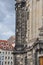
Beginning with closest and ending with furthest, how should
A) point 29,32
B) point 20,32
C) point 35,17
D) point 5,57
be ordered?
1. point 35,17
2. point 29,32
3. point 20,32
4. point 5,57

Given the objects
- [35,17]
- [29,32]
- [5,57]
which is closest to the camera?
[35,17]

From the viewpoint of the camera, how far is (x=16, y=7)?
34.9 m

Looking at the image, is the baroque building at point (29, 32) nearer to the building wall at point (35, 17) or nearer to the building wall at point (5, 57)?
the building wall at point (35, 17)

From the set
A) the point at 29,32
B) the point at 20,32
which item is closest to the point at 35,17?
the point at 29,32

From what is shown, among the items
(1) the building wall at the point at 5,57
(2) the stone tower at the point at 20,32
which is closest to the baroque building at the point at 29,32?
(2) the stone tower at the point at 20,32

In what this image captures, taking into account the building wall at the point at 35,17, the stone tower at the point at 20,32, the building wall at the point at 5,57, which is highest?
the building wall at the point at 35,17

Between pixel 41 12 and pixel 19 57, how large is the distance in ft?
28.7

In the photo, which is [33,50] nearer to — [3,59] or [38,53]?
[38,53]

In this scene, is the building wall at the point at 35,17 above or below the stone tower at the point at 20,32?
above

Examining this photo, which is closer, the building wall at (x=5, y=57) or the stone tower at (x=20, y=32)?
the stone tower at (x=20, y=32)

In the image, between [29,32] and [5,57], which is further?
[5,57]

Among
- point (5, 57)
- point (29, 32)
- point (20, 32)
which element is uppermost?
point (29, 32)

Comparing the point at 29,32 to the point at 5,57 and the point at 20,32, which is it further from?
the point at 5,57

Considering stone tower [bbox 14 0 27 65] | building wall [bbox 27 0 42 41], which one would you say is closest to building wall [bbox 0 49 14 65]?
stone tower [bbox 14 0 27 65]
